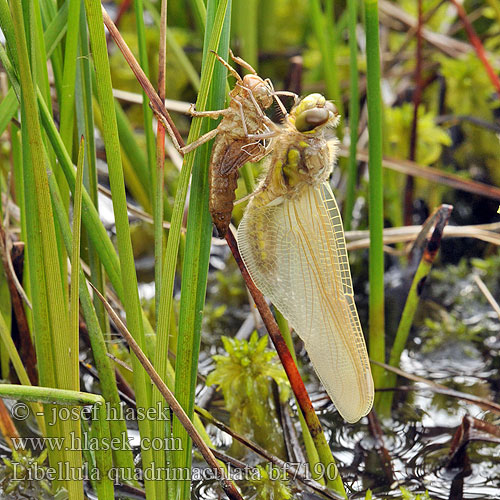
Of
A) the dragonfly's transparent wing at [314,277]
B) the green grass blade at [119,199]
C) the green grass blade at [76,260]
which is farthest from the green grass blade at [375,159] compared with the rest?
the green grass blade at [76,260]

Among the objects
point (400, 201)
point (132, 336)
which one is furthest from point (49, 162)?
point (400, 201)

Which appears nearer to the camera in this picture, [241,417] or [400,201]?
[241,417]

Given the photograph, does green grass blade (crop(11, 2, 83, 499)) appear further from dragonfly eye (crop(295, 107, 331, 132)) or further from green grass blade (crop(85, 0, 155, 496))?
dragonfly eye (crop(295, 107, 331, 132))

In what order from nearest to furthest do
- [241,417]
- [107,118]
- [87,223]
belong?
[107,118] → [87,223] → [241,417]

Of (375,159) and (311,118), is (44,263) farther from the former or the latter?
(375,159)

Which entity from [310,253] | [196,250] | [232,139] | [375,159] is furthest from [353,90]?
[196,250]

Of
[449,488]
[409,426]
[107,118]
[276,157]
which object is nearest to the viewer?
[107,118]

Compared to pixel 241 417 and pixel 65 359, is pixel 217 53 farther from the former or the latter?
pixel 241 417
